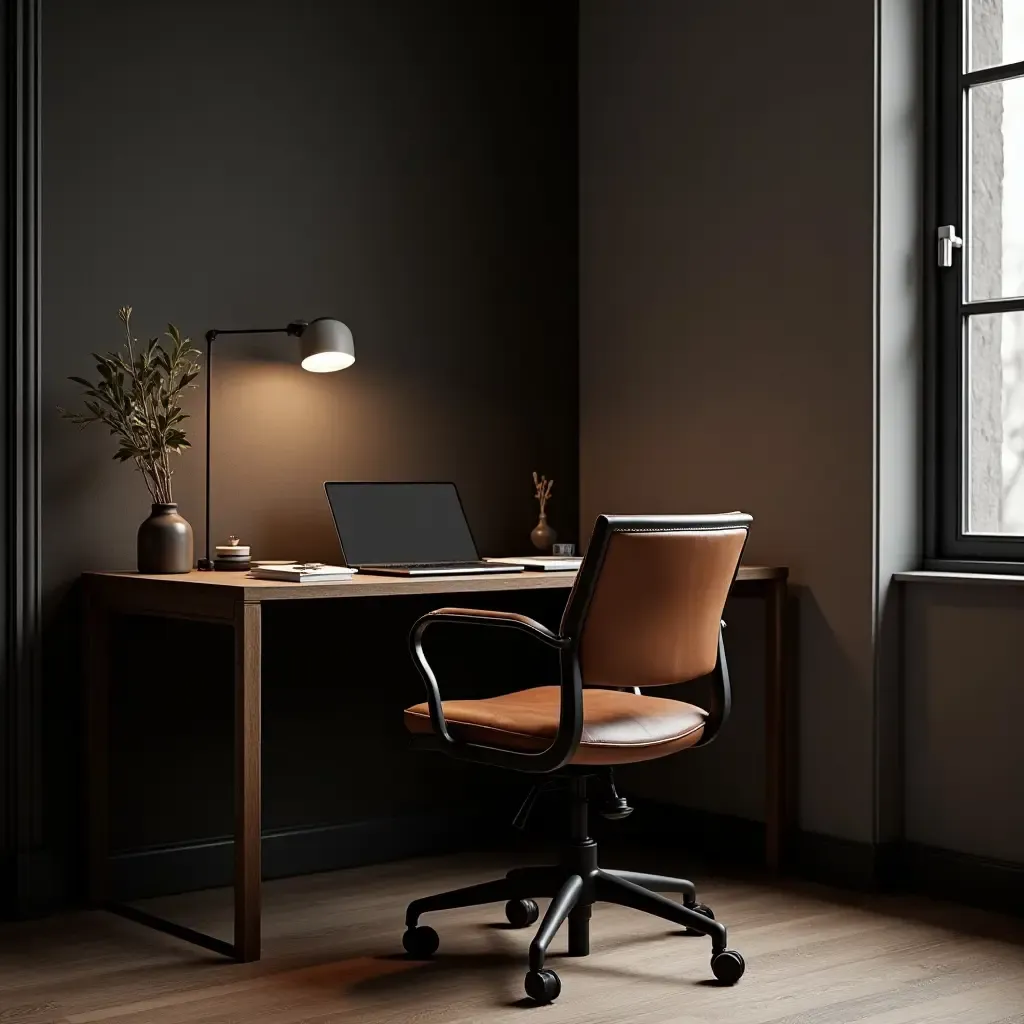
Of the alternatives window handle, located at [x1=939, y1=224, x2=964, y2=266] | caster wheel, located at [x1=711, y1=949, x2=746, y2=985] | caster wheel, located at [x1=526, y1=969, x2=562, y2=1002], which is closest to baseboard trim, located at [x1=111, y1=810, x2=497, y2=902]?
caster wheel, located at [x1=526, y1=969, x2=562, y2=1002]

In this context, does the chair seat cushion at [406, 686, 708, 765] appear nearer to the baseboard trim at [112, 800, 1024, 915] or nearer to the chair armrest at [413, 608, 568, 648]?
the chair armrest at [413, 608, 568, 648]

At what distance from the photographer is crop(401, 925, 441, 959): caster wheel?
3.03 m

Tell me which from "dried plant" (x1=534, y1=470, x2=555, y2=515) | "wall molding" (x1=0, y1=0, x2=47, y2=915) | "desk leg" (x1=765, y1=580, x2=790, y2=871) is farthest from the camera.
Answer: "dried plant" (x1=534, y1=470, x2=555, y2=515)

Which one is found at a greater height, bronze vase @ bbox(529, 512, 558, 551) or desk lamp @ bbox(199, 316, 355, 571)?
desk lamp @ bbox(199, 316, 355, 571)

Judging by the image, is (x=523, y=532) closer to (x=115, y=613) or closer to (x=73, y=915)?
(x=115, y=613)

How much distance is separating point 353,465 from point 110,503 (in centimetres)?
69

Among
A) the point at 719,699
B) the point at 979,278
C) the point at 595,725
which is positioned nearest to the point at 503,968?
the point at 595,725

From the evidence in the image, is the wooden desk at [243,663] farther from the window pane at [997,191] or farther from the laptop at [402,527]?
the window pane at [997,191]

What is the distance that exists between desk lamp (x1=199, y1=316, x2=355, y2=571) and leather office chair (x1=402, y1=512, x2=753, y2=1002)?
92 centimetres

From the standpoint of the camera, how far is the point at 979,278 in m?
3.63

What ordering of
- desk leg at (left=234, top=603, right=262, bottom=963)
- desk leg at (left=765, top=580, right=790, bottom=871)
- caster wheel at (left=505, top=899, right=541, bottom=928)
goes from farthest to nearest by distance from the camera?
desk leg at (left=765, top=580, right=790, bottom=871)
caster wheel at (left=505, top=899, right=541, bottom=928)
desk leg at (left=234, top=603, right=262, bottom=963)

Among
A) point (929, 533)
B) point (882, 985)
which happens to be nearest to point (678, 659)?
point (882, 985)

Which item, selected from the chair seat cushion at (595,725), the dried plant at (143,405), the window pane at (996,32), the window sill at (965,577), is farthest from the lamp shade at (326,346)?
the window pane at (996,32)

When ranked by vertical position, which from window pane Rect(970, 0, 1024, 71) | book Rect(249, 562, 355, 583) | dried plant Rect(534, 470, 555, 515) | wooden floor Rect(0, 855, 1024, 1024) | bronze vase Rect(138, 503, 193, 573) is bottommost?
wooden floor Rect(0, 855, 1024, 1024)
